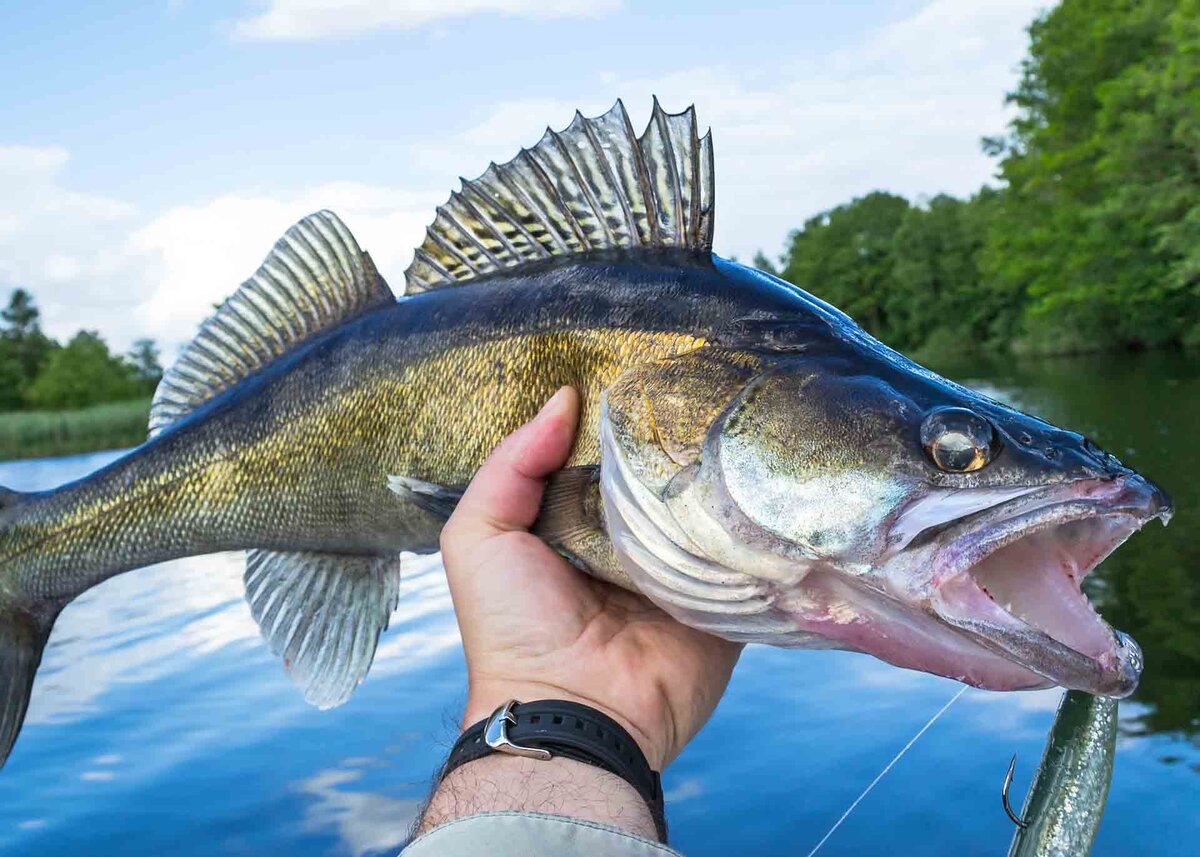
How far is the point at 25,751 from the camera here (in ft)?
22.3

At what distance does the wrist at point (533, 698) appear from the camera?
6.75ft

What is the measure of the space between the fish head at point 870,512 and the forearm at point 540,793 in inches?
14.8

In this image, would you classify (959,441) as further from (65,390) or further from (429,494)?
(65,390)

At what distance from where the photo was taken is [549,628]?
84.9 inches

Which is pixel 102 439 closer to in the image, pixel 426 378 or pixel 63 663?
pixel 63 663

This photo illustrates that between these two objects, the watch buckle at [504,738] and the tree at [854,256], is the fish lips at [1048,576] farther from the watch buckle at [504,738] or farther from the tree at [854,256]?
the tree at [854,256]

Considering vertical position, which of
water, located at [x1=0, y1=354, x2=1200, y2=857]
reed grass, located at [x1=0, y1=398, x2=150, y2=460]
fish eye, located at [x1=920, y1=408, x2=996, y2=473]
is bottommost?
water, located at [x1=0, y1=354, x2=1200, y2=857]

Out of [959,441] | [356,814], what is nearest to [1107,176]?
[356,814]

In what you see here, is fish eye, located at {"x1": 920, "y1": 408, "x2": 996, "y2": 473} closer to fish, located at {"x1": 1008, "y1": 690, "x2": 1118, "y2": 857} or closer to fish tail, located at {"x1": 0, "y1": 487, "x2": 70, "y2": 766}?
fish, located at {"x1": 1008, "y1": 690, "x2": 1118, "y2": 857}

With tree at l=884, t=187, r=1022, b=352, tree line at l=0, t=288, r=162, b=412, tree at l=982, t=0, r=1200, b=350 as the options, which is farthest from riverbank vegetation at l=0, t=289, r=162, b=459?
tree at l=884, t=187, r=1022, b=352

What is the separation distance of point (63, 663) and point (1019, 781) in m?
7.67

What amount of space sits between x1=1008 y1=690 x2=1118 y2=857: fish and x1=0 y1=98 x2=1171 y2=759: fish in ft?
1.41

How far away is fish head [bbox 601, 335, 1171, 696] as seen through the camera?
5.23ft

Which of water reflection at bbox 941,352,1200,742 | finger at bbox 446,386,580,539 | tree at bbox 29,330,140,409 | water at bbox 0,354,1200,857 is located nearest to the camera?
finger at bbox 446,386,580,539
